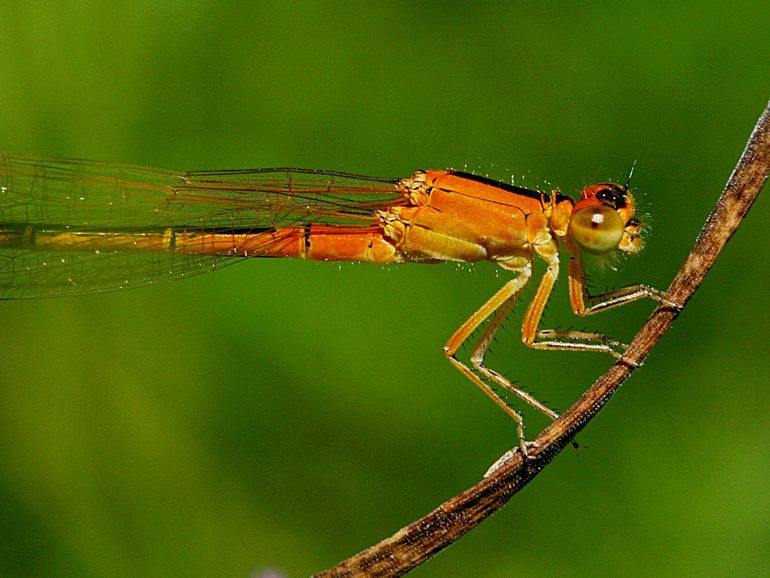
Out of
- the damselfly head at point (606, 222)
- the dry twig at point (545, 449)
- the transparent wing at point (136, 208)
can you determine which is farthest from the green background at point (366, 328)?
the dry twig at point (545, 449)

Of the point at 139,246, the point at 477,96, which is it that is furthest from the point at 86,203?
the point at 477,96

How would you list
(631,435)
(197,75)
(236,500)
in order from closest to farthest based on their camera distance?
(631,435) < (236,500) < (197,75)

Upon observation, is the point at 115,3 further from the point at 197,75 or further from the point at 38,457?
the point at 38,457

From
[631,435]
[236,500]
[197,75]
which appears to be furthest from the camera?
[197,75]

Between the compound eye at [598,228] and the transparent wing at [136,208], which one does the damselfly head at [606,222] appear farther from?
the transparent wing at [136,208]

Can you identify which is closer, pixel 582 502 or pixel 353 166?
pixel 582 502

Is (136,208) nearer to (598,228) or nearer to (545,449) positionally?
(598,228)

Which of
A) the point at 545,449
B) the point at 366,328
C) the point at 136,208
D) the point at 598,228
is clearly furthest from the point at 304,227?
the point at 545,449
